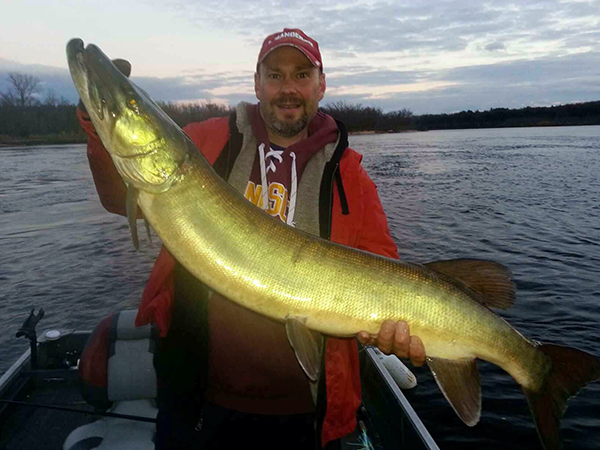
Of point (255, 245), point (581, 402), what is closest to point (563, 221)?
point (581, 402)

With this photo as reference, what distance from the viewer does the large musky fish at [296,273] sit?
212cm

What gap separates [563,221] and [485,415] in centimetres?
1041

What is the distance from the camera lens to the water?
617 cm

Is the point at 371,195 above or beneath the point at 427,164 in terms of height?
above

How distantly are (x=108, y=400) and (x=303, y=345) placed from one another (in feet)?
6.84

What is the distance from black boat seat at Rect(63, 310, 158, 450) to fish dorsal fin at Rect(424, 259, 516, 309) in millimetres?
2326

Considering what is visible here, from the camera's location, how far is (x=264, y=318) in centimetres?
247

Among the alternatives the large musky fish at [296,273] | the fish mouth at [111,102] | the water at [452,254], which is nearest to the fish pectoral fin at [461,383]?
the large musky fish at [296,273]

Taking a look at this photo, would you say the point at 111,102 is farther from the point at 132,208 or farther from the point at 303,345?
the point at 303,345

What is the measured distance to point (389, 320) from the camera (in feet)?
7.66

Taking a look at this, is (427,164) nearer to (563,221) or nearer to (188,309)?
(563,221)

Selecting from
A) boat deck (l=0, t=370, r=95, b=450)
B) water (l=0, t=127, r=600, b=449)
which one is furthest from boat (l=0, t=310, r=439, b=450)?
water (l=0, t=127, r=600, b=449)

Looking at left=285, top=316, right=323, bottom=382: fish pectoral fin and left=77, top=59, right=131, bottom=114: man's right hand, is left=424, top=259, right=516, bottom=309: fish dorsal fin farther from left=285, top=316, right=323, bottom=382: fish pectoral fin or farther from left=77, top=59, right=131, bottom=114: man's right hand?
left=77, top=59, right=131, bottom=114: man's right hand

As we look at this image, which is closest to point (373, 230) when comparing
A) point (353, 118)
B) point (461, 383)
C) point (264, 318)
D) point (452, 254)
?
point (264, 318)
